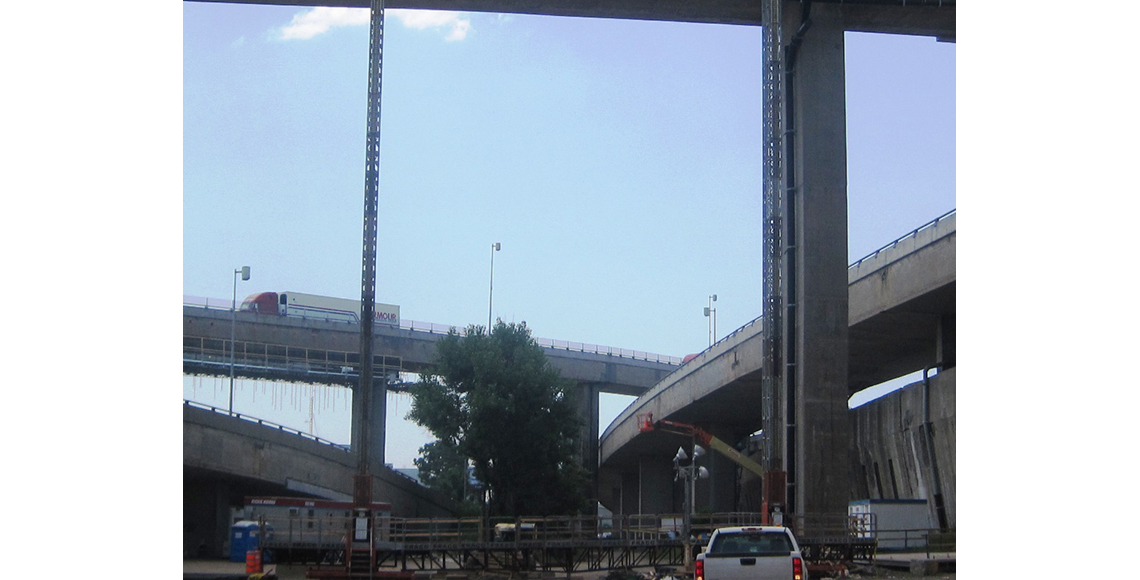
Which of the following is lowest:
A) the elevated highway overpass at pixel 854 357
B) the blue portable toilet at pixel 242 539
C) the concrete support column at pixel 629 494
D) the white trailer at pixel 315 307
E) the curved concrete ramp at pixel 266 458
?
the concrete support column at pixel 629 494

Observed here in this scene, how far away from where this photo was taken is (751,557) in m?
17.9

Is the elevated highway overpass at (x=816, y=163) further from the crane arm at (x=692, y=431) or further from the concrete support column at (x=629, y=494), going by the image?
the concrete support column at (x=629, y=494)

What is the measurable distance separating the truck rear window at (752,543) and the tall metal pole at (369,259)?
1252 centimetres

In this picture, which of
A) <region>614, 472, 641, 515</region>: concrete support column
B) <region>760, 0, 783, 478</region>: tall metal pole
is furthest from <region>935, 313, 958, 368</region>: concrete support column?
<region>614, 472, 641, 515</region>: concrete support column

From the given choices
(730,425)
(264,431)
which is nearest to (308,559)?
(264,431)

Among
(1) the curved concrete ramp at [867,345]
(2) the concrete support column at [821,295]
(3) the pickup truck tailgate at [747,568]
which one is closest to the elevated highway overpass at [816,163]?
(2) the concrete support column at [821,295]

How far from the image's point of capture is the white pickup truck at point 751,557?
17.8 m

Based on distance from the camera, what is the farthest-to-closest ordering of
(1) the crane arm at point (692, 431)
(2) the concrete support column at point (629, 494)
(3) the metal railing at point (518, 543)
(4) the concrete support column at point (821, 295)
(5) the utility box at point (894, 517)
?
(2) the concrete support column at point (629, 494) < (1) the crane arm at point (692, 431) < (5) the utility box at point (894, 517) < (4) the concrete support column at point (821, 295) < (3) the metal railing at point (518, 543)

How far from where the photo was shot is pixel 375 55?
3191 centimetres

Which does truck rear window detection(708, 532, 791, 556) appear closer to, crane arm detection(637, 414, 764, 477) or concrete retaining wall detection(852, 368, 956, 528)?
concrete retaining wall detection(852, 368, 956, 528)

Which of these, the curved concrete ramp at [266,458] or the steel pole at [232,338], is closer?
the curved concrete ramp at [266,458]

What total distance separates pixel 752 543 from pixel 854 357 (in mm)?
39457

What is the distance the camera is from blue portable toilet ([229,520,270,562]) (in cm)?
4244

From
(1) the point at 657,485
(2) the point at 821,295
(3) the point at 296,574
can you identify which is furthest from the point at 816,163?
(1) the point at 657,485
